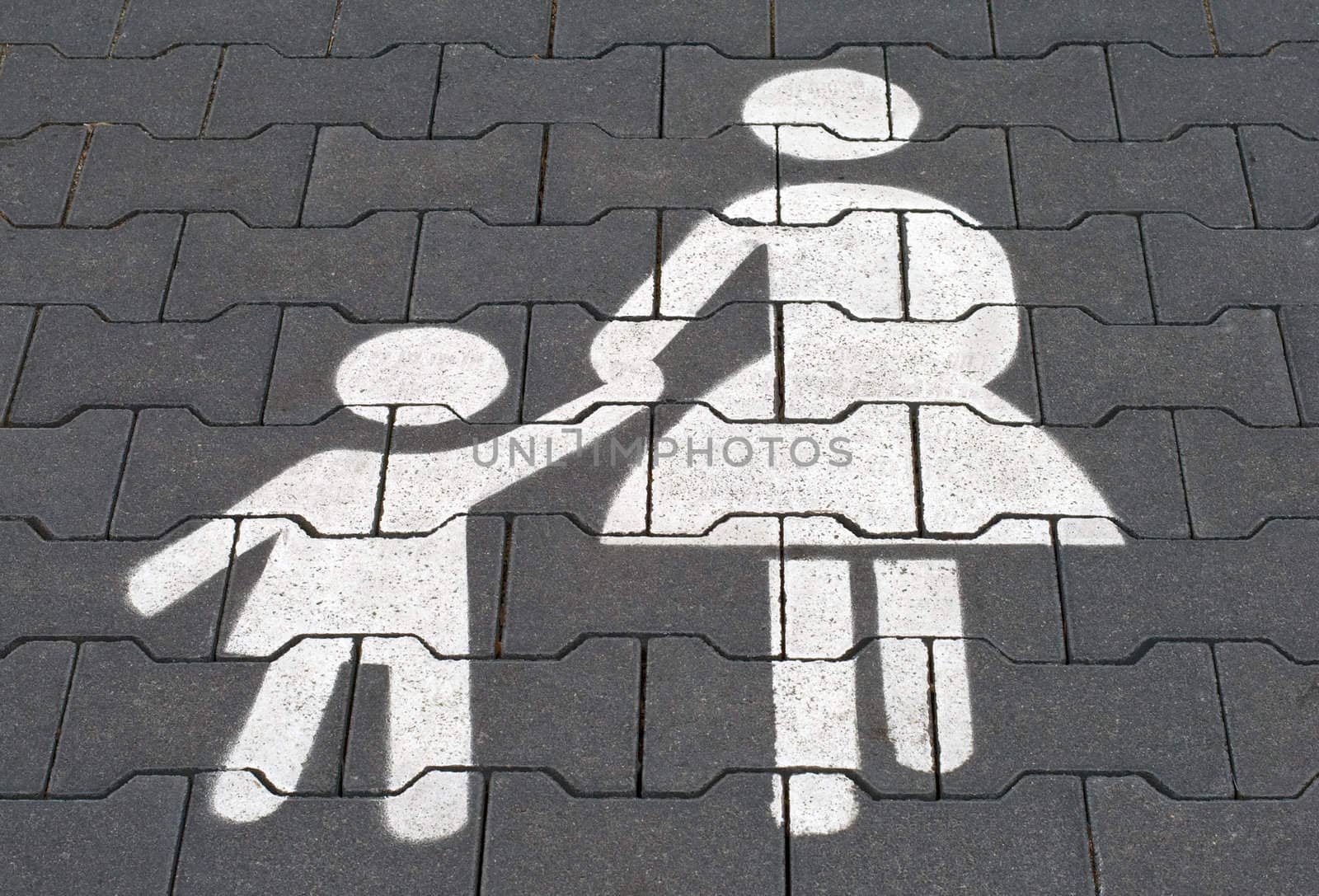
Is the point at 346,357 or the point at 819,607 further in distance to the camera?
the point at 346,357

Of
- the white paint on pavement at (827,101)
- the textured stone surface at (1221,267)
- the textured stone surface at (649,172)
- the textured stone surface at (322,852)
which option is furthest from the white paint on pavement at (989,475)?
the textured stone surface at (322,852)

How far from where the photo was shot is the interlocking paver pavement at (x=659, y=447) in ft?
7.37

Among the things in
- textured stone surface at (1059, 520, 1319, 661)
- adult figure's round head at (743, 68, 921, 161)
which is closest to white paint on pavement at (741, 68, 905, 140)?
adult figure's round head at (743, 68, 921, 161)

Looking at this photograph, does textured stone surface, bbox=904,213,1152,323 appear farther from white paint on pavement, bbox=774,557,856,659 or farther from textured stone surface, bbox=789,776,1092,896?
textured stone surface, bbox=789,776,1092,896

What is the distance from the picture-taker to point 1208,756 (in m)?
2.28

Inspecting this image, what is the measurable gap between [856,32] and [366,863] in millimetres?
2278

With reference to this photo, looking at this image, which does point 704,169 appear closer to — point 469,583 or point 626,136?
point 626,136

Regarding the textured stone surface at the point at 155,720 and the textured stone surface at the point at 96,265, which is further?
the textured stone surface at the point at 96,265

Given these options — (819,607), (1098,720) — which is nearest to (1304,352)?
(1098,720)

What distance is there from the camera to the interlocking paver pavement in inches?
88.4

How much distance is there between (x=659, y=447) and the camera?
2.62 meters

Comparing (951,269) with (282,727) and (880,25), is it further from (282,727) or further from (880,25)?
(282,727)

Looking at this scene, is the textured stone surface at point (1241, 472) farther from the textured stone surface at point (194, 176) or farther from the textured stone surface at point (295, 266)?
the textured stone surface at point (194, 176)

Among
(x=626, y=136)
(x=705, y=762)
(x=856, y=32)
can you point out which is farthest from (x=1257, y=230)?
(x=705, y=762)
